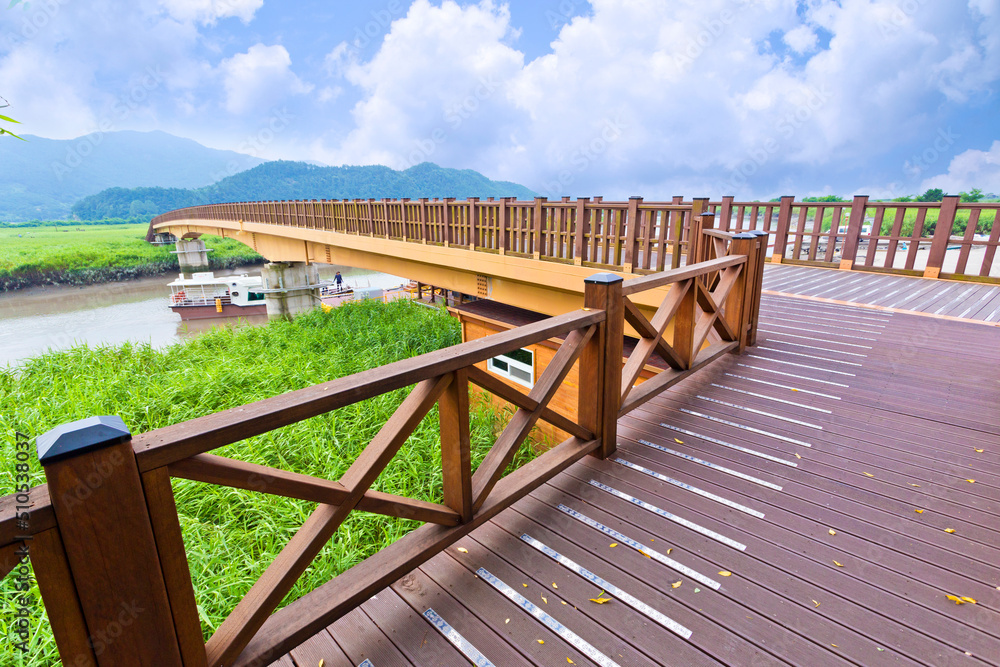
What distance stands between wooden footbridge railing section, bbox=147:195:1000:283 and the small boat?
19803mm

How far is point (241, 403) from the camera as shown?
7.25m

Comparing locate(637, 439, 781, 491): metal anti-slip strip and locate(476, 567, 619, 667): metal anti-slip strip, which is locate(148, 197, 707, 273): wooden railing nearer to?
locate(637, 439, 781, 491): metal anti-slip strip

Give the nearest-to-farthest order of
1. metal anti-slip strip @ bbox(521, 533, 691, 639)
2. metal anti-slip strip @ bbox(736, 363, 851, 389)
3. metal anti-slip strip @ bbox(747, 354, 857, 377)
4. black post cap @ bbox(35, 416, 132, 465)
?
1. black post cap @ bbox(35, 416, 132, 465)
2. metal anti-slip strip @ bbox(521, 533, 691, 639)
3. metal anti-slip strip @ bbox(736, 363, 851, 389)
4. metal anti-slip strip @ bbox(747, 354, 857, 377)

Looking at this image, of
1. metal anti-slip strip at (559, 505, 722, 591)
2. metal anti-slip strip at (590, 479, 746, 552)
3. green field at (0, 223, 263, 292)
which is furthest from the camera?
green field at (0, 223, 263, 292)

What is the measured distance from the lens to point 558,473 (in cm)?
284

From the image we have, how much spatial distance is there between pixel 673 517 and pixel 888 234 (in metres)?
8.86

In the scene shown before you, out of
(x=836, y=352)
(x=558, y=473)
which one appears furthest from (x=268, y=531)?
(x=836, y=352)

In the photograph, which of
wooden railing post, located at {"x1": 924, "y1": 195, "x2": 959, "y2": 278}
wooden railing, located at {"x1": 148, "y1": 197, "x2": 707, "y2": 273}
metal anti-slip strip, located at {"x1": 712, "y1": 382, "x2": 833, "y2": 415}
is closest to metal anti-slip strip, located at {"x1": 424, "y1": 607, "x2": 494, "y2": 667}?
metal anti-slip strip, located at {"x1": 712, "y1": 382, "x2": 833, "y2": 415}

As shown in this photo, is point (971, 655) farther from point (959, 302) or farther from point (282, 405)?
point (959, 302)

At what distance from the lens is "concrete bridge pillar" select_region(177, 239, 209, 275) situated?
149 ft

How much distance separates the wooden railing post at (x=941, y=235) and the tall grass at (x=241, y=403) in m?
7.87

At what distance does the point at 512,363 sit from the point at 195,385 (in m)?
5.85

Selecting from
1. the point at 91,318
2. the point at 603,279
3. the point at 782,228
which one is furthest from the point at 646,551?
the point at 91,318

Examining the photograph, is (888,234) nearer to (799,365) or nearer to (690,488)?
(799,365)
